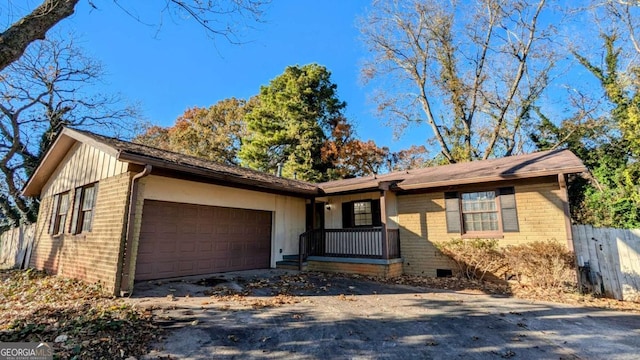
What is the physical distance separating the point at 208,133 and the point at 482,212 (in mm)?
22989

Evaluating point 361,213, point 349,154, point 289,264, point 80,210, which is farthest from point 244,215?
point 349,154

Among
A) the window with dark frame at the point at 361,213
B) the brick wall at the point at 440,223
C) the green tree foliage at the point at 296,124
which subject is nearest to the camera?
the brick wall at the point at 440,223

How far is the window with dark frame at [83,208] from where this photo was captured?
8.52 meters

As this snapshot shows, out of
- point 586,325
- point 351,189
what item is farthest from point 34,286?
point 586,325

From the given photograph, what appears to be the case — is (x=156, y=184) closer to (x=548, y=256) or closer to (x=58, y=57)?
(x=548, y=256)

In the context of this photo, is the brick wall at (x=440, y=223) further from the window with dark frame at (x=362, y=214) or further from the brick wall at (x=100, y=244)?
the brick wall at (x=100, y=244)

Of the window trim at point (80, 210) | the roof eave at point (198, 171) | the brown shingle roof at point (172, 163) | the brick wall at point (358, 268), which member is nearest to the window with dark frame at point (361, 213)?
the brick wall at point (358, 268)

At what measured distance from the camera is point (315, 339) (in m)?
4.45

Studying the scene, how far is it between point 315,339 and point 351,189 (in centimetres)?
652

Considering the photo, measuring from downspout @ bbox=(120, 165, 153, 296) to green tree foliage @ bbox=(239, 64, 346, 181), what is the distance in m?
15.3

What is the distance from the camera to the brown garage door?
7828mm

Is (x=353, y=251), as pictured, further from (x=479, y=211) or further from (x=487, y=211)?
(x=487, y=211)

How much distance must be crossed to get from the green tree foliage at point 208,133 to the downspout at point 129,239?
64.7 feet

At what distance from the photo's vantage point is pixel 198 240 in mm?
8844
